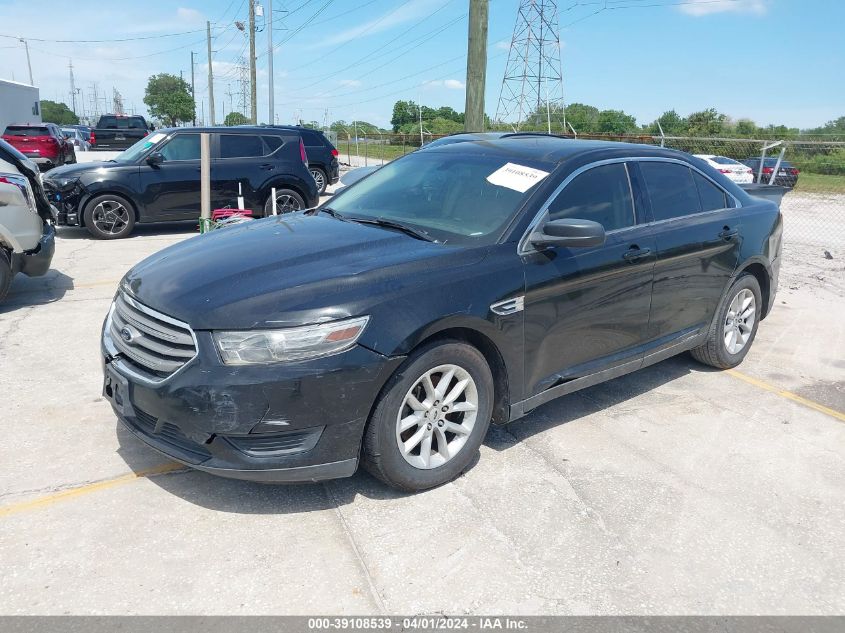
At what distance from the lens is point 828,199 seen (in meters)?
25.0

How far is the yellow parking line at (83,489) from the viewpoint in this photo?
3.21m

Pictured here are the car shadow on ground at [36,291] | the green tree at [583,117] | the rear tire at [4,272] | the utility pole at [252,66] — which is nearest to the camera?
the rear tire at [4,272]

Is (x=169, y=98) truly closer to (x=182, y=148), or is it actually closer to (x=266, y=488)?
(x=182, y=148)

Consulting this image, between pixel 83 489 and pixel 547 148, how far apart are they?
10.7 feet

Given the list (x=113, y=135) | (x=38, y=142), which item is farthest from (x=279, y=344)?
(x=113, y=135)

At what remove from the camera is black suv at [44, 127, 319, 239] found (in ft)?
34.2

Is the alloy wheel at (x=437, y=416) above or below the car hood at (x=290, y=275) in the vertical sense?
below

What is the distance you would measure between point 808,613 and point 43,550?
3150 millimetres

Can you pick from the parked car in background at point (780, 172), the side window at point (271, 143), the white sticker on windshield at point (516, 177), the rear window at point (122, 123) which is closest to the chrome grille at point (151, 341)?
the white sticker on windshield at point (516, 177)

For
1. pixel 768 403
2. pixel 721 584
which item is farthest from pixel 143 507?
pixel 768 403

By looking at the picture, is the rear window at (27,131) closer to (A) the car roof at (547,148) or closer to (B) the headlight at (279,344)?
(A) the car roof at (547,148)

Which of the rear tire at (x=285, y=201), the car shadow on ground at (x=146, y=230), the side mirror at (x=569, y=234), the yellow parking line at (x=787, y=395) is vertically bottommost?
the car shadow on ground at (x=146, y=230)

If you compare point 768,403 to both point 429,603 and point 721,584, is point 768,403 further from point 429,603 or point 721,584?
point 429,603

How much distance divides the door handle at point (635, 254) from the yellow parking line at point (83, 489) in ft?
9.27
